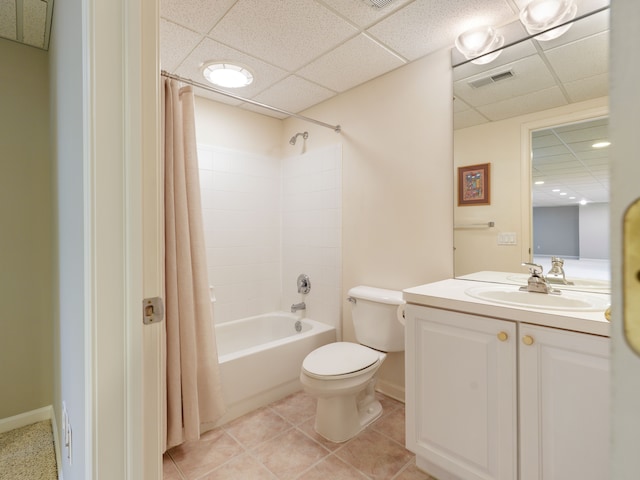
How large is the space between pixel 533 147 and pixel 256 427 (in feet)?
7.17

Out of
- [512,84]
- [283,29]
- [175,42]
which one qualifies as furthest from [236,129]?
[512,84]

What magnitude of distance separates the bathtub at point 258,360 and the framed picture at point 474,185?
4.54 feet

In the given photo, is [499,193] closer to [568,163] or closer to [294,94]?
[568,163]

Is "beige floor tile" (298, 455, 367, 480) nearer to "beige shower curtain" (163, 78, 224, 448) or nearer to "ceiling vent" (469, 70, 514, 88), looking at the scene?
"beige shower curtain" (163, 78, 224, 448)

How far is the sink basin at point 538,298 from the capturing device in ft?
4.27

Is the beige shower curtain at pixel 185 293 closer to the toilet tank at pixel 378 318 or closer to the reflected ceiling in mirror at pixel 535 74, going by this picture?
the toilet tank at pixel 378 318

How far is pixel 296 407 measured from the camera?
81.7 inches

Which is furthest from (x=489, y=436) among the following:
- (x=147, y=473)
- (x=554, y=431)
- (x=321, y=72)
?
(x=321, y=72)

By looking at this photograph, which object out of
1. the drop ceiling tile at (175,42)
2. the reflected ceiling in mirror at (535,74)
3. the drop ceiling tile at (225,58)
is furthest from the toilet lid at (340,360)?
the drop ceiling tile at (175,42)

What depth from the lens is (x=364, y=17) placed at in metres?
1.60

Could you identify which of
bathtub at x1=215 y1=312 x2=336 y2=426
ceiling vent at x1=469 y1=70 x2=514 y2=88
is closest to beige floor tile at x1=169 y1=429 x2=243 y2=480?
bathtub at x1=215 y1=312 x2=336 y2=426

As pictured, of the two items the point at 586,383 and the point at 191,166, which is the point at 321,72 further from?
the point at 586,383

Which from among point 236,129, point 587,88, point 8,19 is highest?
point 8,19

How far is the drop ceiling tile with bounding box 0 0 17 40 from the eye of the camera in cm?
157
